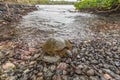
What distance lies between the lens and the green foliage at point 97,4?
32.4 ft

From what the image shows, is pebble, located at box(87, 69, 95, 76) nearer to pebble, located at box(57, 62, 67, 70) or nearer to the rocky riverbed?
the rocky riverbed

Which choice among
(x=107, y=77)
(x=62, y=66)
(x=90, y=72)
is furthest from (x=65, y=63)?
(x=107, y=77)

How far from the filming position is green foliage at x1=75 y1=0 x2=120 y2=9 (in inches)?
389

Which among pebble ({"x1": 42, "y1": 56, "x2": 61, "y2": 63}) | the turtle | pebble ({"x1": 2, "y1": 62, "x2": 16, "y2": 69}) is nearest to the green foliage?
the turtle

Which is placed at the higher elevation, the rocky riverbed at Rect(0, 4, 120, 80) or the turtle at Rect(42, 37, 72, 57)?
the turtle at Rect(42, 37, 72, 57)

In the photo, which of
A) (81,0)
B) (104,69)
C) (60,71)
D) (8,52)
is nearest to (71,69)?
(60,71)

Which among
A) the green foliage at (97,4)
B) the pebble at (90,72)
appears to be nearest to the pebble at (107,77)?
the pebble at (90,72)

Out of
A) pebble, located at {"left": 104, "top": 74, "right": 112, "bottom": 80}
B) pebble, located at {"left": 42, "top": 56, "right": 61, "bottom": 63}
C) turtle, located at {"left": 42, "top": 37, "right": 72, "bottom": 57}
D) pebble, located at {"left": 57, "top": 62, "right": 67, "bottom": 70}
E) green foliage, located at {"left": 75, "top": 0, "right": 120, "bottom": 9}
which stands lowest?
pebble, located at {"left": 104, "top": 74, "right": 112, "bottom": 80}

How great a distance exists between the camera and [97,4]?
1148 cm

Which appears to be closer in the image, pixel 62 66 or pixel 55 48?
pixel 62 66

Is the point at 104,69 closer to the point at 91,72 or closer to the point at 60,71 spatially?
the point at 91,72

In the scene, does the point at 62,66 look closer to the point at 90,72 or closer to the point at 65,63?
the point at 65,63

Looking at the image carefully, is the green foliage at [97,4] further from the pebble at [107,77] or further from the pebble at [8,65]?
the pebble at [8,65]

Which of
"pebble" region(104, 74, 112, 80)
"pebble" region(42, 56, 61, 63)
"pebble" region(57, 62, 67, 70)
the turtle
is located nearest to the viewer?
"pebble" region(104, 74, 112, 80)
